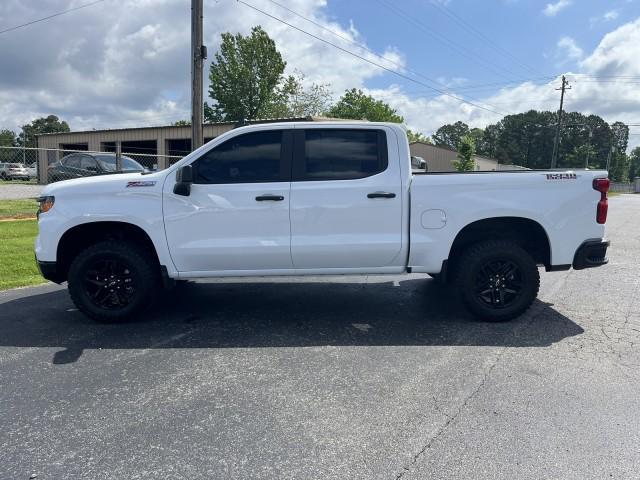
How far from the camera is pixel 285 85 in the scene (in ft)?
158

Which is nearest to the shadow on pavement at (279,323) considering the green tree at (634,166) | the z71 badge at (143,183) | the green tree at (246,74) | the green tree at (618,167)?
the z71 badge at (143,183)

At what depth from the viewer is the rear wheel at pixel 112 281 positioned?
4.82m

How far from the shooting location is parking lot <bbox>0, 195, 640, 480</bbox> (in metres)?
2.64

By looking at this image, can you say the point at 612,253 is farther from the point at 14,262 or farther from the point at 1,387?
the point at 14,262

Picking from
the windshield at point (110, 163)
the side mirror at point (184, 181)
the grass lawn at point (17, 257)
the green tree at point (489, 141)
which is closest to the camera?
the side mirror at point (184, 181)

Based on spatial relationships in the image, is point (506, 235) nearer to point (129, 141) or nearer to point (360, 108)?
point (129, 141)

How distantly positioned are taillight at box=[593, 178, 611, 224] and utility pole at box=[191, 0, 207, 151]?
28.8 ft

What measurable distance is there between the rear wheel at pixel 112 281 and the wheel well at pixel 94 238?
0.42 feet

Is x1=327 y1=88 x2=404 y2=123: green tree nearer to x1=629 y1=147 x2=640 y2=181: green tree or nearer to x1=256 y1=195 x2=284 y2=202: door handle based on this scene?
x1=256 y1=195 x2=284 y2=202: door handle

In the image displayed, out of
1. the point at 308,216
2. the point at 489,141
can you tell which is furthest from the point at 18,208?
the point at 489,141

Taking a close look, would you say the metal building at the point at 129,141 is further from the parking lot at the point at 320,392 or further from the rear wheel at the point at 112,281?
the parking lot at the point at 320,392

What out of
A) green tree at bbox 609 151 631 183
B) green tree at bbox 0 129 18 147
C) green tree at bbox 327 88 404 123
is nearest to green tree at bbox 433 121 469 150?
green tree at bbox 609 151 631 183

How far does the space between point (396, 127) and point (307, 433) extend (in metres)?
3.27

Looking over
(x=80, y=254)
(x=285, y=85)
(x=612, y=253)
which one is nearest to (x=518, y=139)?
(x=285, y=85)
